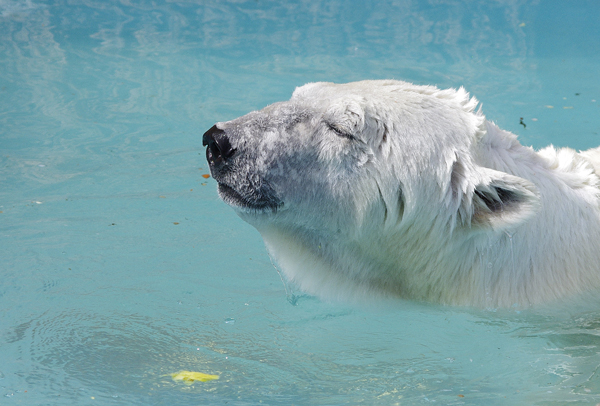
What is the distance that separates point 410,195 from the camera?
9.25 feet

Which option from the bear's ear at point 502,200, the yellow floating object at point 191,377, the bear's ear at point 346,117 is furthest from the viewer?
the yellow floating object at point 191,377

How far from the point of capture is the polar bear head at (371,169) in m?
2.77

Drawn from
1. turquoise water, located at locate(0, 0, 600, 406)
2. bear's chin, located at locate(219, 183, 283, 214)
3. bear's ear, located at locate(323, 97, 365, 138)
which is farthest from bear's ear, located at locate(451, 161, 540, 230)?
bear's chin, located at locate(219, 183, 283, 214)

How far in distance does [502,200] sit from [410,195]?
0.39m

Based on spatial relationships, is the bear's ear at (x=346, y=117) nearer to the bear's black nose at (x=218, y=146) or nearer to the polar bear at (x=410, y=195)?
the polar bear at (x=410, y=195)

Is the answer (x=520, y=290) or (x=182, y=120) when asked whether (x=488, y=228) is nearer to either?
(x=520, y=290)

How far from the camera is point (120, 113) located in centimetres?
695

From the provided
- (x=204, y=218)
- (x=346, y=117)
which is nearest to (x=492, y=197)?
(x=346, y=117)

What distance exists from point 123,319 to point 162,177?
7.14ft

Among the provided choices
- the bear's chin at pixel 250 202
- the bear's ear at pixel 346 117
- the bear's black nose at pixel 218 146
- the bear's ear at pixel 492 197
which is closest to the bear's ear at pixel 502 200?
the bear's ear at pixel 492 197

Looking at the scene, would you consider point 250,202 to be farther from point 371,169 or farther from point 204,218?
point 204,218

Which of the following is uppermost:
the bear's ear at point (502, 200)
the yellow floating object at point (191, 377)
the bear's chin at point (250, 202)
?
the bear's ear at point (502, 200)

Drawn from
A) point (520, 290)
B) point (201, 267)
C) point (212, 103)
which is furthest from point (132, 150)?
point (520, 290)

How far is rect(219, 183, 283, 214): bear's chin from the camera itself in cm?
288
